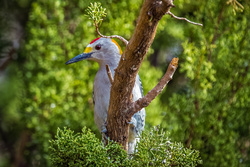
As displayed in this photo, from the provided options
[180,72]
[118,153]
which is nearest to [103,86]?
[118,153]

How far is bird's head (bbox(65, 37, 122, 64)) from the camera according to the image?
3.22 feet

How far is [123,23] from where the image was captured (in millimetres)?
1437

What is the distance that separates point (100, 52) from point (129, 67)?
0.29m

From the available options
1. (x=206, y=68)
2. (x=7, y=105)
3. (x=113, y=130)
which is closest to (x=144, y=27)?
(x=113, y=130)

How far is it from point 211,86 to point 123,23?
0.45 m

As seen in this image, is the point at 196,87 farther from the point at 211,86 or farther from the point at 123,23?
the point at 123,23

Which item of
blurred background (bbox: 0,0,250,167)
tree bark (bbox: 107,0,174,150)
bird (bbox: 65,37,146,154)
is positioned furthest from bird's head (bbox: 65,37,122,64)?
blurred background (bbox: 0,0,250,167)

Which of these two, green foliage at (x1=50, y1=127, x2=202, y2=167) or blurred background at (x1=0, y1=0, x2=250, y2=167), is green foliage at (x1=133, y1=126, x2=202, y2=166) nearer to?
green foliage at (x1=50, y1=127, x2=202, y2=167)

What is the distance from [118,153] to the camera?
0.79m

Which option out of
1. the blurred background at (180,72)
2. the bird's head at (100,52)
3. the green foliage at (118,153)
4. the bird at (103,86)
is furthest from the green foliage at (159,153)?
the blurred background at (180,72)

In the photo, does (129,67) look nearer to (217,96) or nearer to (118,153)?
Result: (118,153)

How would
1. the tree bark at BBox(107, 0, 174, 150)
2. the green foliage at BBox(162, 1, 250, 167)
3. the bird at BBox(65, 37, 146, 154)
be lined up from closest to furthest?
the tree bark at BBox(107, 0, 174, 150)
the bird at BBox(65, 37, 146, 154)
the green foliage at BBox(162, 1, 250, 167)

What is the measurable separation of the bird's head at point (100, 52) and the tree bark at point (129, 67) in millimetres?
246

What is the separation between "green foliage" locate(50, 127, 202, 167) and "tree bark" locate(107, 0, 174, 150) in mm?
50
